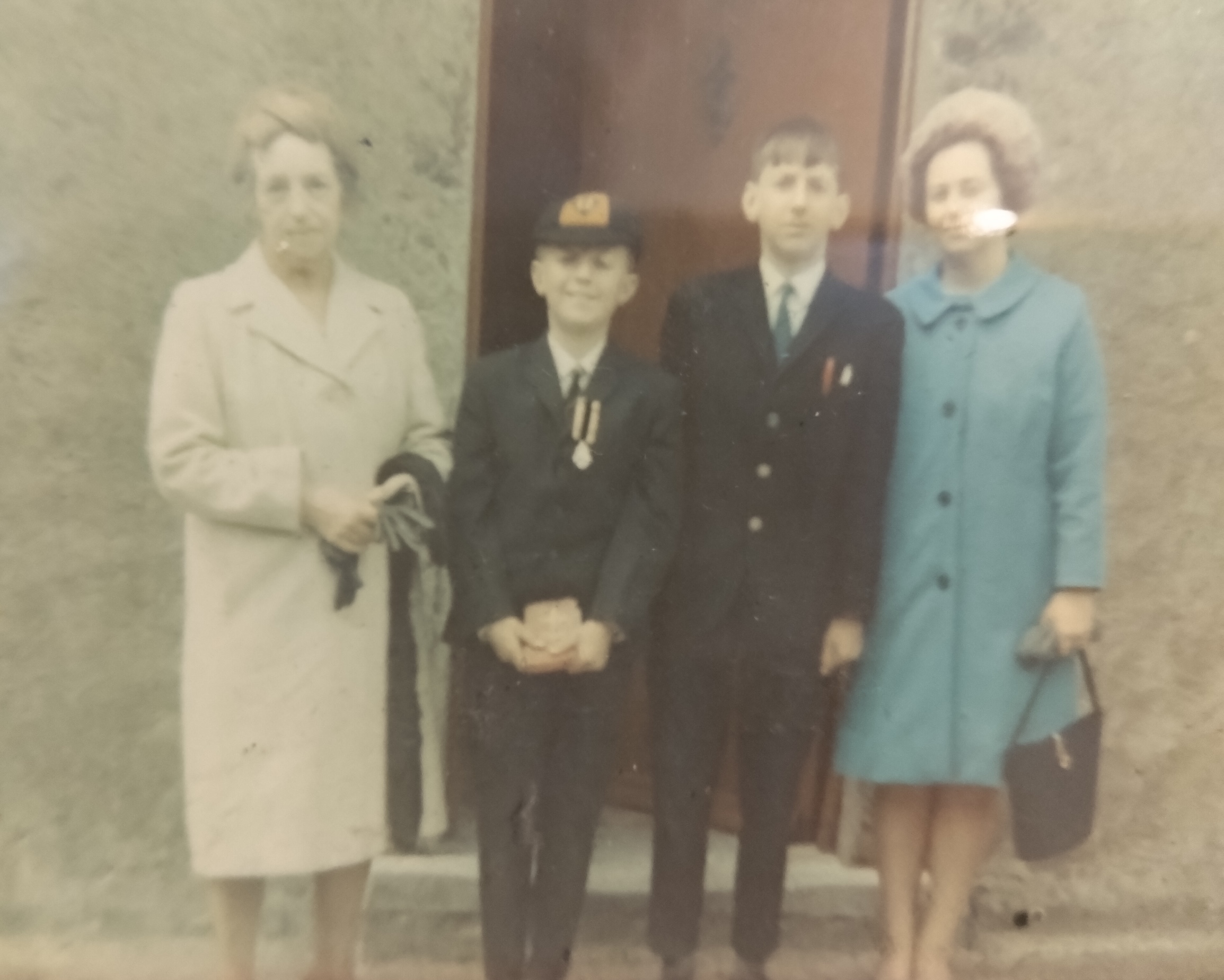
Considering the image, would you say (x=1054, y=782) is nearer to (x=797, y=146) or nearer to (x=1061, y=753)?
(x=1061, y=753)

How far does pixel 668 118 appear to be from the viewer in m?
1.47

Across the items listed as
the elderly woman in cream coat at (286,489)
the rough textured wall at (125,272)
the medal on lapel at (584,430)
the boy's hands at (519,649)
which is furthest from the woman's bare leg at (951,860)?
the rough textured wall at (125,272)

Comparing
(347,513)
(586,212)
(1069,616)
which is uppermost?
(586,212)

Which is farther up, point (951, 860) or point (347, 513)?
point (347, 513)

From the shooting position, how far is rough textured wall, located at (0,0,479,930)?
1.39 meters

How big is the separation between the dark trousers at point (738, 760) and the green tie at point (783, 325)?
374 millimetres

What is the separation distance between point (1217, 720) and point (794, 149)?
44.6 inches

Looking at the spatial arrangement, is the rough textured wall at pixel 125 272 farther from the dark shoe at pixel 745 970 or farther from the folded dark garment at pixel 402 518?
the dark shoe at pixel 745 970

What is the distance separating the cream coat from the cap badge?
0.26 m

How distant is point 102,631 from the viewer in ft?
4.71

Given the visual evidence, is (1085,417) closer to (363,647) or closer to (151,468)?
(363,647)

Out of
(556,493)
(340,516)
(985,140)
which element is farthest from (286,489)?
(985,140)

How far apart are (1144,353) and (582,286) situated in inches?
34.3

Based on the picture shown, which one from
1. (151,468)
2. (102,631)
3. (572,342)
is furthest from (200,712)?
(572,342)
